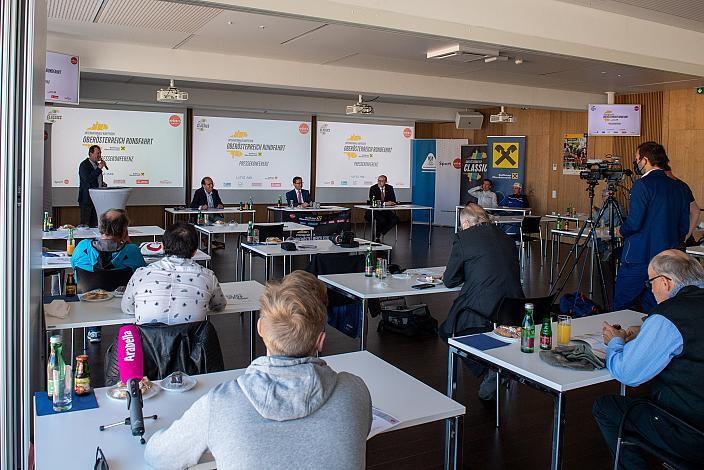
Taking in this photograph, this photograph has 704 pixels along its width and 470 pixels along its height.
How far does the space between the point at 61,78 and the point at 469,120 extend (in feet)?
32.5

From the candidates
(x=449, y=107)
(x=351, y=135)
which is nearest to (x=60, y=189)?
(x=351, y=135)

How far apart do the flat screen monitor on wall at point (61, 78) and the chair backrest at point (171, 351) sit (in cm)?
520

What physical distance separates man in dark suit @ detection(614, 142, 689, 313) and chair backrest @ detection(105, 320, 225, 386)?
136 inches

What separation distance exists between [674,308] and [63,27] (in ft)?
23.6

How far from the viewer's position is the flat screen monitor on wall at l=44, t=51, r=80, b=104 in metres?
7.24

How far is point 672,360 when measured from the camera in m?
2.54

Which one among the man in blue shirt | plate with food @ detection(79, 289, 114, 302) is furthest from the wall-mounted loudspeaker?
the man in blue shirt

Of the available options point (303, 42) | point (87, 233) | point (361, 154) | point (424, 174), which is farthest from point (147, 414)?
point (424, 174)

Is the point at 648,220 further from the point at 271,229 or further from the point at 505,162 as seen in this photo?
the point at 505,162

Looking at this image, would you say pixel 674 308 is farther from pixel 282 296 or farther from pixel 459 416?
pixel 282 296

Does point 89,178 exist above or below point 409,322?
above

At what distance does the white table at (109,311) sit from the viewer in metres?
3.42

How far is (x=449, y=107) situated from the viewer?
15.9m

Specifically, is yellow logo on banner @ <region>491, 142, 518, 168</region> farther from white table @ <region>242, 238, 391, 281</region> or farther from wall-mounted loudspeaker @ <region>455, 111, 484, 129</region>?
white table @ <region>242, 238, 391, 281</region>
